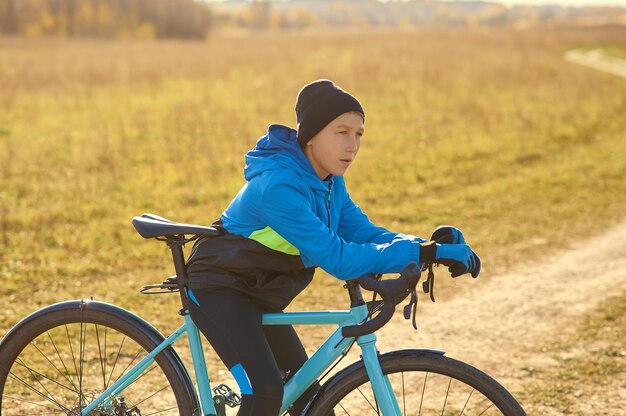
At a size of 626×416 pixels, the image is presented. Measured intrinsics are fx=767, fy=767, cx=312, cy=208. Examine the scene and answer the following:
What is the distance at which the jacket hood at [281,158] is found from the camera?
252cm

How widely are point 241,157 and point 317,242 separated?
9.17 metres

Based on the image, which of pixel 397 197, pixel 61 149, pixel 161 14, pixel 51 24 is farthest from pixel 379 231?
pixel 161 14

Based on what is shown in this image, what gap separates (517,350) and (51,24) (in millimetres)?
62557

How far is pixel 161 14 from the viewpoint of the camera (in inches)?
2955

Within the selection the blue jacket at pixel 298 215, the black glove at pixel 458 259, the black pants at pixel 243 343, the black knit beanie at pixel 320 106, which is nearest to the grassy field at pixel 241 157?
the black pants at pixel 243 343

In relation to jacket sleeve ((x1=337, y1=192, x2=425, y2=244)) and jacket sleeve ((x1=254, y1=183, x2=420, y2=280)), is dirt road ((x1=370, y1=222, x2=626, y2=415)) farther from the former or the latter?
jacket sleeve ((x1=254, y1=183, x2=420, y2=280))

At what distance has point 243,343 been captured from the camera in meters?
2.53

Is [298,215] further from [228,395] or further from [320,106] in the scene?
[228,395]

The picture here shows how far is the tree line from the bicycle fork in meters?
60.9

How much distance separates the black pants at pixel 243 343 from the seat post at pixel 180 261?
0.09 ft

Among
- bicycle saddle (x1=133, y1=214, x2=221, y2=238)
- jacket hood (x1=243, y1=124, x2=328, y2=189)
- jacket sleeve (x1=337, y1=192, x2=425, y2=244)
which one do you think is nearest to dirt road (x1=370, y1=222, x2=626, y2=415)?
jacket sleeve (x1=337, y1=192, x2=425, y2=244)

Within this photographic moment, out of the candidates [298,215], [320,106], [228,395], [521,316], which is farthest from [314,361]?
[521,316]

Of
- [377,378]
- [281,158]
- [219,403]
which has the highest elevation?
[281,158]

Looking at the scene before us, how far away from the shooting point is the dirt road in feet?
15.7
